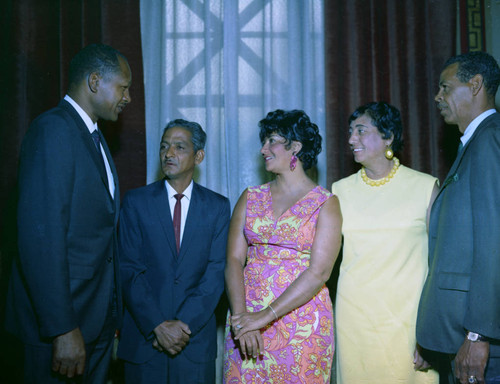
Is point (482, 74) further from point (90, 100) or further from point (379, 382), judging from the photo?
point (90, 100)

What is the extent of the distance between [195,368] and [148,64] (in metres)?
2.04

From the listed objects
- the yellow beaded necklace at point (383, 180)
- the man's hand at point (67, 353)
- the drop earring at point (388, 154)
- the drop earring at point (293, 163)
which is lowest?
the man's hand at point (67, 353)

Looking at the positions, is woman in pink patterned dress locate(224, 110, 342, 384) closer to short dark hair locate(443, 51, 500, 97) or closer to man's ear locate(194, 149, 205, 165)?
man's ear locate(194, 149, 205, 165)

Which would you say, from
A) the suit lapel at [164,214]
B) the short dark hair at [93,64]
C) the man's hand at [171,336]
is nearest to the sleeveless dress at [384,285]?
the man's hand at [171,336]

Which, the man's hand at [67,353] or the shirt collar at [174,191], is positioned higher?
the shirt collar at [174,191]

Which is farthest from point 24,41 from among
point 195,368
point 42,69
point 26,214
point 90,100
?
point 195,368

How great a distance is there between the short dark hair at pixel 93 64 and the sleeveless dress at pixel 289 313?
0.96 meters

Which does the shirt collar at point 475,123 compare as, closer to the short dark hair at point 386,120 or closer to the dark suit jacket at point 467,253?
the dark suit jacket at point 467,253

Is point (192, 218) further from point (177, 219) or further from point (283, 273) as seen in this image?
point (283, 273)

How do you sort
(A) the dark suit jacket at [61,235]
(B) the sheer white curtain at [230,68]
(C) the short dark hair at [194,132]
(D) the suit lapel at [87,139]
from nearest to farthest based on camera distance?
(A) the dark suit jacket at [61,235] < (D) the suit lapel at [87,139] < (C) the short dark hair at [194,132] < (B) the sheer white curtain at [230,68]

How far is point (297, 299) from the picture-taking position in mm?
2125

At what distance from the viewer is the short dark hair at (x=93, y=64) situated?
1.99m

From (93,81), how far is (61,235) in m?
0.72

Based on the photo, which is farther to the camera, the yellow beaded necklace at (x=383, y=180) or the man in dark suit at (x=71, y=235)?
the yellow beaded necklace at (x=383, y=180)
